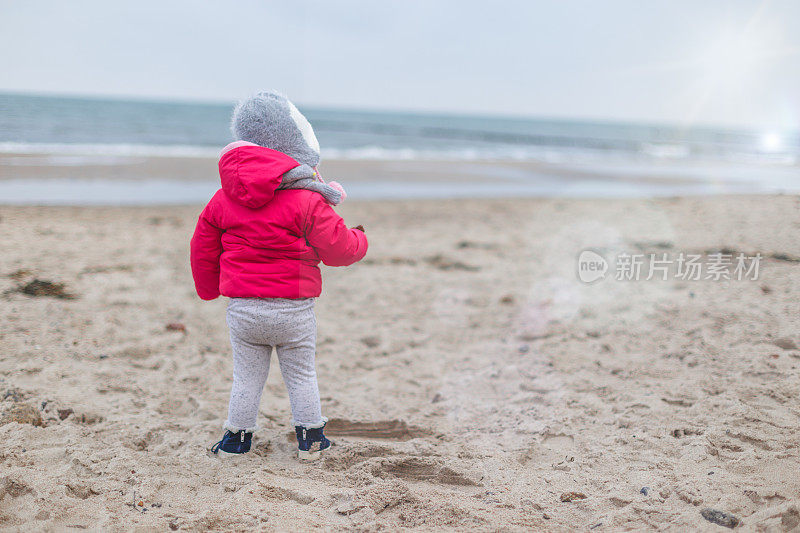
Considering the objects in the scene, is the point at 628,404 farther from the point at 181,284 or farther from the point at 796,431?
the point at 181,284

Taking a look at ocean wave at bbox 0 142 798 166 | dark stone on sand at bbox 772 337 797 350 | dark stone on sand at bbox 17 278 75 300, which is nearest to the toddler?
dark stone on sand at bbox 17 278 75 300

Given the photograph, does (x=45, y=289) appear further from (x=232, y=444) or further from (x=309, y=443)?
(x=309, y=443)

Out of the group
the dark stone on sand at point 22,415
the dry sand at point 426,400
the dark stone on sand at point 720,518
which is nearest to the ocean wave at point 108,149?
the dry sand at point 426,400

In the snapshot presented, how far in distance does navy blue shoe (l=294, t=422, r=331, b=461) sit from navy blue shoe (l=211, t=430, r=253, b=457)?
261 mm

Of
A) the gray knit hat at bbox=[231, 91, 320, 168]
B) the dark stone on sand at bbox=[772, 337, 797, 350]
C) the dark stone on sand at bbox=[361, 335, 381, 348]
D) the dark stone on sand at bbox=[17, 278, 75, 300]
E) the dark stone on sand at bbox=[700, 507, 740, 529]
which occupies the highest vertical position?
the gray knit hat at bbox=[231, 91, 320, 168]

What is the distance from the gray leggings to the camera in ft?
7.88

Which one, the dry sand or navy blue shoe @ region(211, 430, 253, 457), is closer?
the dry sand

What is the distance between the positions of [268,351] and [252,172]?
2.89 ft

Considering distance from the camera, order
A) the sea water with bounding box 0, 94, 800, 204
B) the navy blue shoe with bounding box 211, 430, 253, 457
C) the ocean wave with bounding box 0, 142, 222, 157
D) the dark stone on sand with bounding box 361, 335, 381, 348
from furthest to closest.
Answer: the ocean wave with bounding box 0, 142, 222, 157 → the sea water with bounding box 0, 94, 800, 204 → the dark stone on sand with bounding box 361, 335, 381, 348 → the navy blue shoe with bounding box 211, 430, 253, 457

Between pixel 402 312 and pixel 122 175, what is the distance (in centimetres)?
991

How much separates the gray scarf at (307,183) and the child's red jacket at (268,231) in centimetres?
3

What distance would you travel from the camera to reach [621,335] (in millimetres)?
3951

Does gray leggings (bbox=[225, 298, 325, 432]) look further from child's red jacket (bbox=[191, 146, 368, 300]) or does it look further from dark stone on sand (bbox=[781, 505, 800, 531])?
dark stone on sand (bbox=[781, 505, 800, 531])

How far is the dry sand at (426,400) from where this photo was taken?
2131mm
